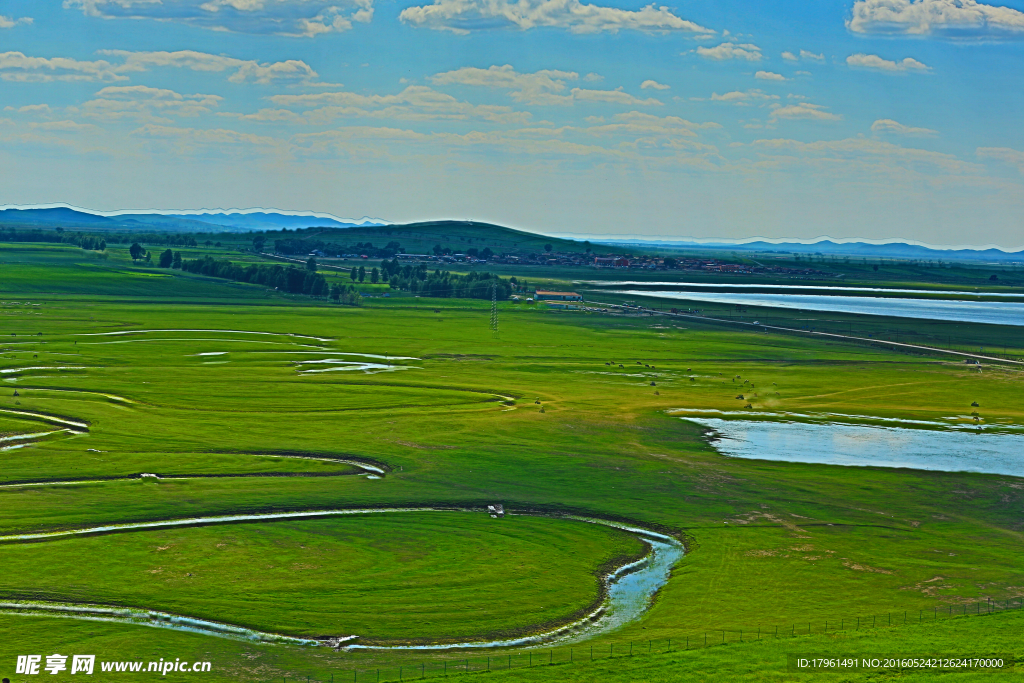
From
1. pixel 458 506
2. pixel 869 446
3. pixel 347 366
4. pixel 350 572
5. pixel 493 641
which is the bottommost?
pixel 493 641

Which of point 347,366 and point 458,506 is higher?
point 347,366

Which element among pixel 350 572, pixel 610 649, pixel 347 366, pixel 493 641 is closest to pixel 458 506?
pixel 350 572

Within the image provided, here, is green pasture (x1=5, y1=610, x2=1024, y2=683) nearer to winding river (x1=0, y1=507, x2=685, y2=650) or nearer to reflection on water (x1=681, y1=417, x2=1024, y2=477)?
winding river (x1=0, y1=507, x2=685, y2=650)

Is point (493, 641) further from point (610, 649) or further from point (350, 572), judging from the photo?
point (350, 572)

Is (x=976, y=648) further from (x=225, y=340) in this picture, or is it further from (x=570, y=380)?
(x=225, y=340)

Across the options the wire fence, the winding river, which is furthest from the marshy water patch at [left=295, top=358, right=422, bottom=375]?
the wire fence

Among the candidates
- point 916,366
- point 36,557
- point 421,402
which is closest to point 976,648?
point 36,557
